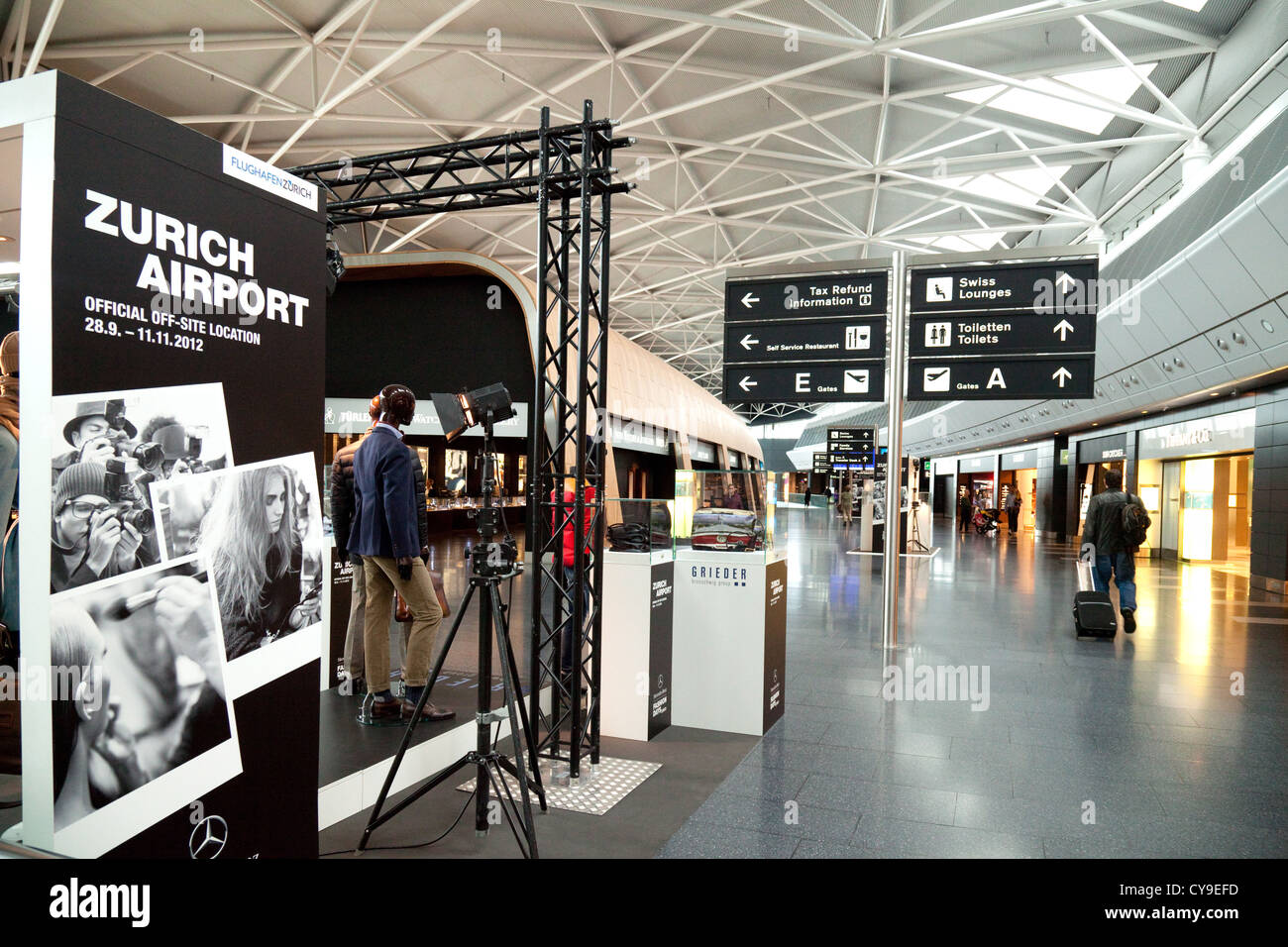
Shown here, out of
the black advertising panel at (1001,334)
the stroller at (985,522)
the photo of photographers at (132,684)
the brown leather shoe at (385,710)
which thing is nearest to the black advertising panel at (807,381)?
the black advertising panel at (1001,334)

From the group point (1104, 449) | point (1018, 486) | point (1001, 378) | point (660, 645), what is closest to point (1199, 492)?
point (1104, 449)

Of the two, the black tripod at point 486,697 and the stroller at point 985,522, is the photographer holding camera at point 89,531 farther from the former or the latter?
the stroller at point 985,522

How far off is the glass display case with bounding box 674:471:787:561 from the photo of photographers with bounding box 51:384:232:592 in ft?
11.4

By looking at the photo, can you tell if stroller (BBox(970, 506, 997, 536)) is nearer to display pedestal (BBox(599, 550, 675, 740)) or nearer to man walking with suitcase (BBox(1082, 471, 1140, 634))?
man walking with suitcase (BBox(1082, 471, 1140, 634))

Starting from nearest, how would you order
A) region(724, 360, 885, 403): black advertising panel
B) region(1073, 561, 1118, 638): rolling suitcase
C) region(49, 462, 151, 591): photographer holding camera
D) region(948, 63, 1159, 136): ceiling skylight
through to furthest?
1. region(49, 462, 151, 591): photographer holding camera
2. region(724, 360, 885, 403): black advertising panel
3. region(1073, 561, 1118, 638): rolling suitcase
4. region(948, 63, 1159, 136): ceiling skylight

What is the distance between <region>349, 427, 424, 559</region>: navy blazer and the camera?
14.3ft

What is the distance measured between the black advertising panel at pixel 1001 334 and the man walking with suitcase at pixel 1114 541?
2.77 m

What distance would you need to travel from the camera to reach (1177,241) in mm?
12195

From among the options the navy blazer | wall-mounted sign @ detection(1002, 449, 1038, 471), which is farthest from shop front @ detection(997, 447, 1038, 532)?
the navy blazer

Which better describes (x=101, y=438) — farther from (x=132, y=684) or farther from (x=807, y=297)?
(x=807, y=297)

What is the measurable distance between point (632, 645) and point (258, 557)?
9.47 feet

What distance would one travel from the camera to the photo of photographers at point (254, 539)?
2.27 metres
